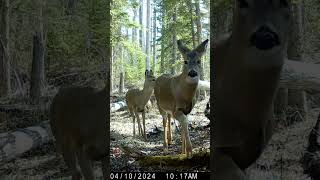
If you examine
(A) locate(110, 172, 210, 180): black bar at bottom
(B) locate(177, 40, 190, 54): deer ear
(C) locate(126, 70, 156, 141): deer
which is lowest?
(A) locate(110, 172, 210, 180): black bar at bottom

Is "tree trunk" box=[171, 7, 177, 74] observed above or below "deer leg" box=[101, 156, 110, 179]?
above

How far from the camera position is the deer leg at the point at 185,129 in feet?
8.92

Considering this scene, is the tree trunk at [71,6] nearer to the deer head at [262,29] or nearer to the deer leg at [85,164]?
the deer leg at [85,164]

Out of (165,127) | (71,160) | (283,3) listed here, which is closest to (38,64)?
(71,160)

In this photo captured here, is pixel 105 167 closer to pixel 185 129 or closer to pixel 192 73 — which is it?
pixel 185 129

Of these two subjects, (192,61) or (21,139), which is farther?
(21,139)

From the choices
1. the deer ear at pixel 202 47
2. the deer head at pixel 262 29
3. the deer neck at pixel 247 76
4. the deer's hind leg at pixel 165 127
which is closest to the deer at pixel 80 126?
the deer's hind leg at pixel 165 127

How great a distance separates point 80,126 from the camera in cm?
282

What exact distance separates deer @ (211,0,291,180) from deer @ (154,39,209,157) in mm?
116

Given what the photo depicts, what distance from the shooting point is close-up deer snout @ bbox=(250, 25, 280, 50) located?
2434 mm

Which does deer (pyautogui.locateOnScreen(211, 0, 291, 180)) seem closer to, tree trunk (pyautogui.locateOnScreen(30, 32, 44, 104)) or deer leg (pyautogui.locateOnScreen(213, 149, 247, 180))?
deer leg (pyautogui.locateOnScreen(213, 149, 247, 180))

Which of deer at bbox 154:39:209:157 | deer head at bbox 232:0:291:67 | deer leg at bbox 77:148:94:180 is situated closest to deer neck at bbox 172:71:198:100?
deer at bbox 154:39:209:157

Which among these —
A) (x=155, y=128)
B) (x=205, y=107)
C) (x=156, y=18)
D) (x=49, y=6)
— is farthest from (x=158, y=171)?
(x=49, y=6)

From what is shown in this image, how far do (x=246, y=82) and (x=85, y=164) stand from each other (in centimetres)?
103
